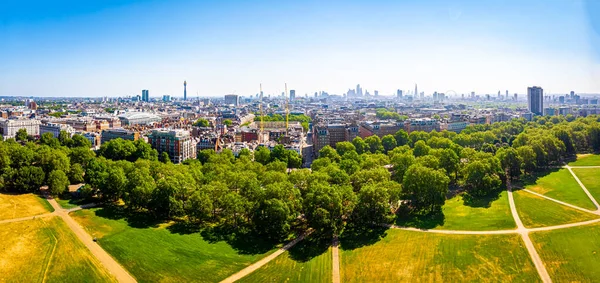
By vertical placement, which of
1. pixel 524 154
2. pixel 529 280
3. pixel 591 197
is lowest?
pixel 529 280

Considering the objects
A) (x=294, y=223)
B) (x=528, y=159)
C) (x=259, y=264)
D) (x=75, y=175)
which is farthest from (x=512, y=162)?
(x=75, y=175)

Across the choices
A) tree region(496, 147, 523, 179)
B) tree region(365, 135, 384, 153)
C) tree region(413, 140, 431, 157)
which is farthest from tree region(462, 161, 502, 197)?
tree region(365, 135, 384, 153)

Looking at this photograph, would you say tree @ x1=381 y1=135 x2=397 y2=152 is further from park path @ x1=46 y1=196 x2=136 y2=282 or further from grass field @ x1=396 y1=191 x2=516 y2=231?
park path @ x1=46 y1=196 x2=136 y2=282

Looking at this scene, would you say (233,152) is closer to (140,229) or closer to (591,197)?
(140,229)

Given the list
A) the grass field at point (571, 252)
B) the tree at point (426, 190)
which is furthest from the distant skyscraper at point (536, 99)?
the tree at point (426, 190)

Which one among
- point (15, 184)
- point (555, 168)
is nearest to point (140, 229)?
point (15, 184)

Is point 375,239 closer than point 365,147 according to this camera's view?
Yes

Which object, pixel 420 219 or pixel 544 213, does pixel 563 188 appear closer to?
pixel 544 213
